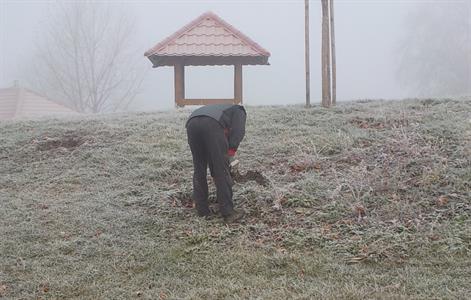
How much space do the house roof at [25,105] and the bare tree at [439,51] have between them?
2283cm

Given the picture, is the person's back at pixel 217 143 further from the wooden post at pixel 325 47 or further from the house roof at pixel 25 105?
the house roof at pixel 25 105

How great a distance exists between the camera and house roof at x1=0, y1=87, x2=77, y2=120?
21.7 metres

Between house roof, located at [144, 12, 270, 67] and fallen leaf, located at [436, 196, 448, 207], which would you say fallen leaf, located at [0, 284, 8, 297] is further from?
house roof, located at [144, 12, 270, 67]

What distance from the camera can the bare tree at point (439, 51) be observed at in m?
32.8

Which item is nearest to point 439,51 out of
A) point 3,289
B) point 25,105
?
point 25,105

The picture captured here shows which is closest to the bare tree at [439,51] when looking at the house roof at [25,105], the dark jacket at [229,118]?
the house roof at [25,105]

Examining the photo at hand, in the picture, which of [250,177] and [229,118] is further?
[250,177]

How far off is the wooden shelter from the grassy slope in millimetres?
3267

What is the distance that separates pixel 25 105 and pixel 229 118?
19785 mm

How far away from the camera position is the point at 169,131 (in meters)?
8.52

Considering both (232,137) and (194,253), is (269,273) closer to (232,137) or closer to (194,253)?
(194,253)

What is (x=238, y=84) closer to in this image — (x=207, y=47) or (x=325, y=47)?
(x=207, y=47)

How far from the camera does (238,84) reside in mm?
11117

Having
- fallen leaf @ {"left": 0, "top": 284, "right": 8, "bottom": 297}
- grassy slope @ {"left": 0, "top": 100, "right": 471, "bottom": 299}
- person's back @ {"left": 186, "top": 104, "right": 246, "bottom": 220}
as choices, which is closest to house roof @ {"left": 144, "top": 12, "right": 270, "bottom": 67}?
grassy slope @ {"left": 0, "top": 100, "right": 471, "bottom": 299}
